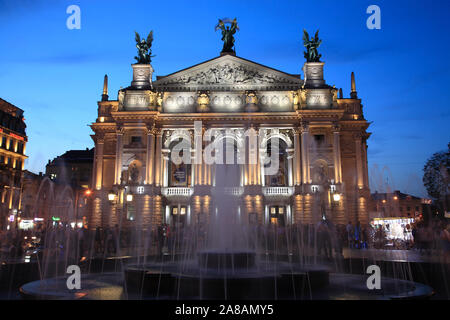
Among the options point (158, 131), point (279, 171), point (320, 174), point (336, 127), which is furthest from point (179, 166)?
point (336, 127)

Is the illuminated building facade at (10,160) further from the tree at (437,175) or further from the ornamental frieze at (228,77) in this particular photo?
the tree at (437,175)

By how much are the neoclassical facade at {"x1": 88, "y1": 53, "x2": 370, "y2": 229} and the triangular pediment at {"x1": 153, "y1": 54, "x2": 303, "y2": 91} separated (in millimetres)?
126

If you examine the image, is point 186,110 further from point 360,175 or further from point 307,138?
point 360,175

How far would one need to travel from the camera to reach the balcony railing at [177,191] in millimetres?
45472

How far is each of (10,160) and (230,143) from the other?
1413 inches

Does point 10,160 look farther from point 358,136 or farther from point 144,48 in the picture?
point 358,136

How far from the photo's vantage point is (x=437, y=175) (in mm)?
45062

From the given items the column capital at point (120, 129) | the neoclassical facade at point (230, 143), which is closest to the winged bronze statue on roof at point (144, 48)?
the neoclassical facade at point (230, 143)

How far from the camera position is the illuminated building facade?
184 ft
